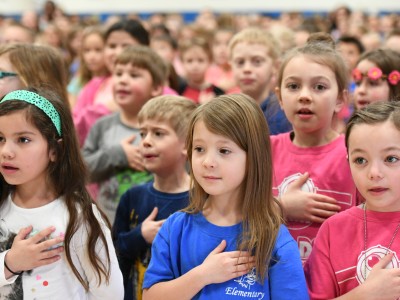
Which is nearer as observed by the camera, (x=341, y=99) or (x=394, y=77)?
(x=341, y=99)

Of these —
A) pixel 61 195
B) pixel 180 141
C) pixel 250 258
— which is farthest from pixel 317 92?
pixel 61 195

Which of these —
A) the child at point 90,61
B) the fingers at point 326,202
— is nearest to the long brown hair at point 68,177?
the fingers at point 326,202

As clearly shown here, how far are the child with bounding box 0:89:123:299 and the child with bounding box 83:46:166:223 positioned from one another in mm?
985

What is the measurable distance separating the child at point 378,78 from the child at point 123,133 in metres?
1.31

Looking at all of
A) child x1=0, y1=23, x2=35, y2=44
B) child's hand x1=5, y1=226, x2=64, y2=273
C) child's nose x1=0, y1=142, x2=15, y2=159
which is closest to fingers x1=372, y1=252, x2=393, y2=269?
child's hand x1=5, y1=226, x2=64, y2=273

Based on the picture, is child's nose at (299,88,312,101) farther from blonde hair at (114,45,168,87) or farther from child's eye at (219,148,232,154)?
blonde hair at (114,45,168,87)

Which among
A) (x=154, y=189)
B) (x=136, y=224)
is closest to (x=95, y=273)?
(x=136, y=224)

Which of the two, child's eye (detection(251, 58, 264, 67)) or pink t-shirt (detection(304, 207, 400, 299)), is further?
child's eye (detection(251, 58, 264, 67))

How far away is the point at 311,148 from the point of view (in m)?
2.68

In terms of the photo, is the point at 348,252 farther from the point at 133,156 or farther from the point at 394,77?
the point at 133,156

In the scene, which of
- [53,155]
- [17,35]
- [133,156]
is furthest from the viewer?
[17,35]

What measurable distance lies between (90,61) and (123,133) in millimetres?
2383

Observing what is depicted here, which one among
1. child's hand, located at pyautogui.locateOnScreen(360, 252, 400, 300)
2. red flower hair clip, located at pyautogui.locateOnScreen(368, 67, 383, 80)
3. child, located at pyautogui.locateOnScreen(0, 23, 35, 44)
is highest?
child, located at pyautogui.locateOnScreen(0, 23, 35, 44)

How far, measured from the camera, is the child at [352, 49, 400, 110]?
123 inches
